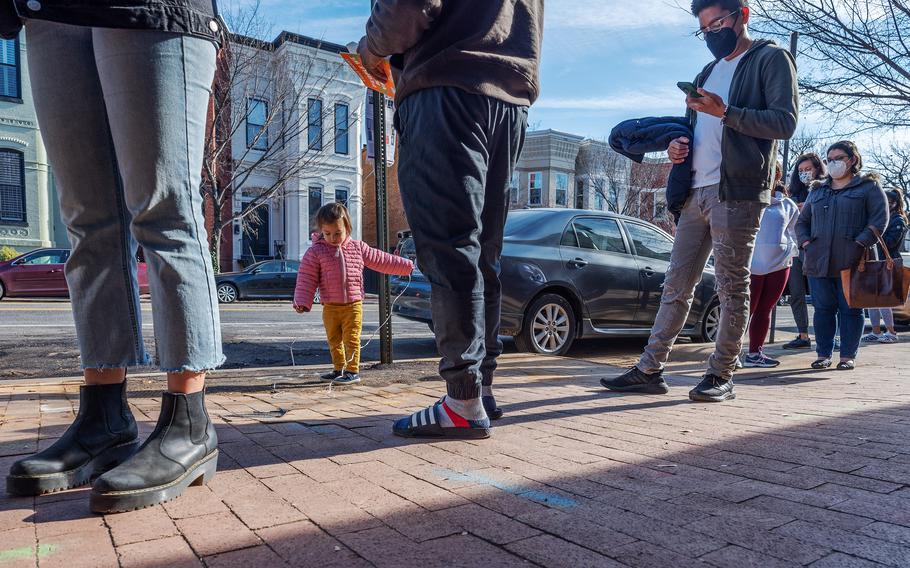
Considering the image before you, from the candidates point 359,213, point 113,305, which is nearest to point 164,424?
point 113,305

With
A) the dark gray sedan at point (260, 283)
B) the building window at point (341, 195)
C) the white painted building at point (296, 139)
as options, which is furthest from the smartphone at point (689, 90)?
the building window at point (341, 195)

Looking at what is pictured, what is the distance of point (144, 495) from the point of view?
62.9 inches

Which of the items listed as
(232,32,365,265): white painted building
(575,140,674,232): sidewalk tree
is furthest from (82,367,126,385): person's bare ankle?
(575,140,674,232): sidewalk tree

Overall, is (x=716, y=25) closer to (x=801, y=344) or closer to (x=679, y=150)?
(x=679, y=150)

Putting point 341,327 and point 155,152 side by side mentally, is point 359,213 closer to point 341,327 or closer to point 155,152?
point 341,327

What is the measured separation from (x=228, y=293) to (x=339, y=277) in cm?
1407

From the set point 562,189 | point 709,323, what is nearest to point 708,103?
point 709,323

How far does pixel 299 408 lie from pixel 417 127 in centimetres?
160

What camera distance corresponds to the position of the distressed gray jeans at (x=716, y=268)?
3.54 meters

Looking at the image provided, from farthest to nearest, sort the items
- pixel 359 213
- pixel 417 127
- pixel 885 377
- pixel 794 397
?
pixel 359 213 → pixel 885 377 → pixel 794 397 → pixel 417 127

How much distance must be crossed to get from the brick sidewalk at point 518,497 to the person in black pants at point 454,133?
277 millimetres

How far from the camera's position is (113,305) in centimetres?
192

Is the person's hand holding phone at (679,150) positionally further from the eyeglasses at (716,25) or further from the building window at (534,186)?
the building window at (534,186)

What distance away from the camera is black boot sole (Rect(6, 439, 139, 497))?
1.69m
